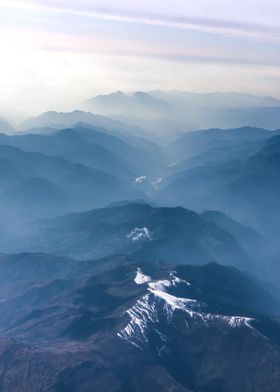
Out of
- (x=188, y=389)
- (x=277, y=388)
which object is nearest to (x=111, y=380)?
(x=188, y=389)

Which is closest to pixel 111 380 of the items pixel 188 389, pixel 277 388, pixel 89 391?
pixel 89 391

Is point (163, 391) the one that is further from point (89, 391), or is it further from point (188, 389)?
point (89, 391)

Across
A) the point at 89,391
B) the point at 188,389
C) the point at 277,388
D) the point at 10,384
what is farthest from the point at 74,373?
the point at 277,388

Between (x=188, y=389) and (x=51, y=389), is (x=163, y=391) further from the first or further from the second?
(x=51, y=389)

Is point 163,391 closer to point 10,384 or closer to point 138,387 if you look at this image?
point 138,387

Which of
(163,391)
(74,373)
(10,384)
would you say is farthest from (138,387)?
(10,384)

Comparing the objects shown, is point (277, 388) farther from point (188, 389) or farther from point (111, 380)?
point (111, 380)
